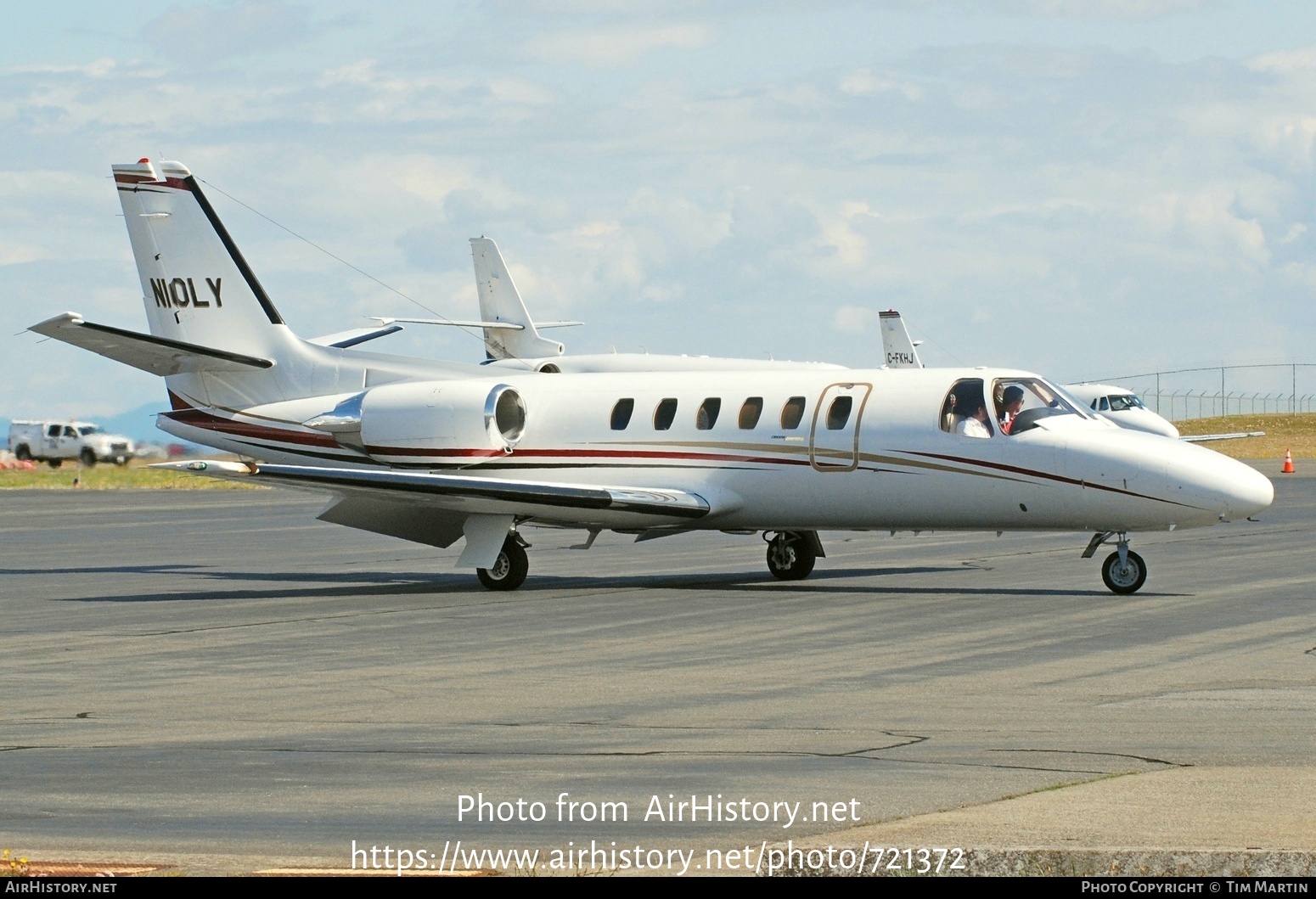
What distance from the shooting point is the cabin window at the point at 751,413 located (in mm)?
23734

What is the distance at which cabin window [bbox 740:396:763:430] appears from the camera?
2373cm

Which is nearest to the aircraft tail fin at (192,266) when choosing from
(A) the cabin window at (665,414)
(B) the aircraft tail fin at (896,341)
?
(A) the cabin window at (665,414)

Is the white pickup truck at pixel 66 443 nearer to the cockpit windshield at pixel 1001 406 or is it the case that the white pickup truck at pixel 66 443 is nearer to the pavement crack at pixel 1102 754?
the cockpit windshield at pixel 1001 406

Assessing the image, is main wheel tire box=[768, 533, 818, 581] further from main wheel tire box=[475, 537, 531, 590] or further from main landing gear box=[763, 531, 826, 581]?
main wheel tire box=[475, 537, 531, 590]

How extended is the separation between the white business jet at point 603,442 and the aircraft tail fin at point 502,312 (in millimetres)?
26346

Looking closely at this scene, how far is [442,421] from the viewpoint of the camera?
25.3 meters

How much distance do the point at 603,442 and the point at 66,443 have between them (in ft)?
216

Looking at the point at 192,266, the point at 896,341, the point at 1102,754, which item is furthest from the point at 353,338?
the point at 896,341

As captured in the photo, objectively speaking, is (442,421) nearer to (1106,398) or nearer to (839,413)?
(839,413)

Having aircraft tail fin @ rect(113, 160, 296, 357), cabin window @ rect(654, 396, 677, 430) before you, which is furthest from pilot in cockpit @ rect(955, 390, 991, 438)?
aircraft tail fin @ rect(113, 160, 296, 357)

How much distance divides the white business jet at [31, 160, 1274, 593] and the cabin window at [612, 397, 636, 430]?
34 millimetres

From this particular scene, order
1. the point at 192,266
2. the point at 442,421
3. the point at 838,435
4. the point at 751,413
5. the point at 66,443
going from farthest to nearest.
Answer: the point at 66,443
the point at 192,266
the point at 442,421
the point at 751,413
the point at 838,435
